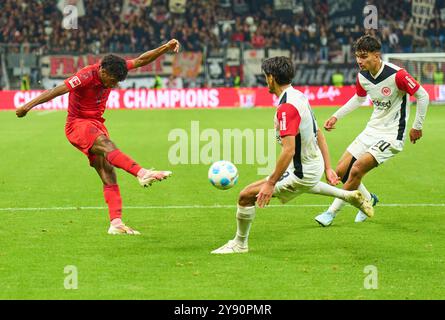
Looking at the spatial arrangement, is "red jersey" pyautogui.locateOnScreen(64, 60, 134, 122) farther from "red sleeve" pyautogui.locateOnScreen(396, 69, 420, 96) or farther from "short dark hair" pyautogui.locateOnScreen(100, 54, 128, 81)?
"red sleeve" pyautogui.locateOnScreen(396, 69, 420, 96)

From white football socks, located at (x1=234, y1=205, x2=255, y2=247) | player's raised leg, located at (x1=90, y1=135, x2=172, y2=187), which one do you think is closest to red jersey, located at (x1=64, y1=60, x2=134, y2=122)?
player's raised leg, located at (x1=90, y1=135, x2=172, y2=187)

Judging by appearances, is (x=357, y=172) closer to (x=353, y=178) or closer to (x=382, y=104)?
(x=353, y=178)

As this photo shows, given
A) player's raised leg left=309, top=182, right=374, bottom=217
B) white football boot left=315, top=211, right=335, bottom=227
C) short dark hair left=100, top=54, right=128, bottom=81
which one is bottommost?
white football boot left=315, top=211, right=335, bottom=227

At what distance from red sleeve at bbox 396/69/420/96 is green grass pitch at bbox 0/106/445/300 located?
5.14 ft

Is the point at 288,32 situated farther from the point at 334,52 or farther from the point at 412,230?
the point at 412,230

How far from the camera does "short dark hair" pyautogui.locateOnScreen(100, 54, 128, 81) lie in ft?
30.8

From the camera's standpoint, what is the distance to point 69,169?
1677 centimetres

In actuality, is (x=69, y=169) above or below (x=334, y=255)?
below

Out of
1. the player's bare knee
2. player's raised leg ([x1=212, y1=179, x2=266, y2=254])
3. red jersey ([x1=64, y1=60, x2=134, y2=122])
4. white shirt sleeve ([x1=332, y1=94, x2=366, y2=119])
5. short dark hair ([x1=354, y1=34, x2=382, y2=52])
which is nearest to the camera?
player's raised leg ([x1=212, y1=179, x2=266, y2=254])

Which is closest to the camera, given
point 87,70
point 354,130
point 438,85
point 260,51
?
point 87,70

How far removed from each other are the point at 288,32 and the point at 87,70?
1532 inches

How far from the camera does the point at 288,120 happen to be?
7.96 metres

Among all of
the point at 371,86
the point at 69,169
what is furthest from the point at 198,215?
the point at 69,169
